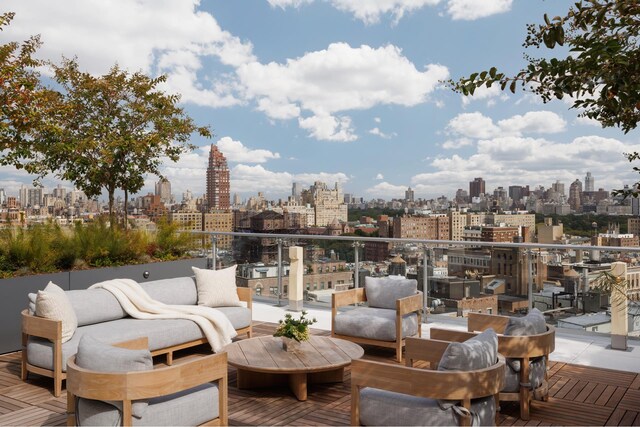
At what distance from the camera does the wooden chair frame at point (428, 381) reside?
2879 mm

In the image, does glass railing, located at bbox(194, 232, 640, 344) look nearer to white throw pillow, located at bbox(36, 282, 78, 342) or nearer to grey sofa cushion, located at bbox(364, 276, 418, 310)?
grey sofa cushion, located at bbox(364, 276, 418, 310)

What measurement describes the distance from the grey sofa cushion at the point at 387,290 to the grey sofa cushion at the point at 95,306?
8.42 ft

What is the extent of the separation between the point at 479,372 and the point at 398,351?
2.52 meters

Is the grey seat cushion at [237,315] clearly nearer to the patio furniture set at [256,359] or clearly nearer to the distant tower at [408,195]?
the patio furniture set at [256,359]

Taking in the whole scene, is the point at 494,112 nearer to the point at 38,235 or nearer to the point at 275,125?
the point at 275,125

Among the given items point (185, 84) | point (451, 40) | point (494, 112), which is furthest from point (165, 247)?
point (494, 112)

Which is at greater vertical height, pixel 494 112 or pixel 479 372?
pixel 494 112

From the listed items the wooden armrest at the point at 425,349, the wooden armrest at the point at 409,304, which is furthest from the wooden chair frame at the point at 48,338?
the wooden armrest at the point at 409,304

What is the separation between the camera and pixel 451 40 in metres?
34.6

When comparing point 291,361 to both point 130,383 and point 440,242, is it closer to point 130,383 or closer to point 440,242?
point 130,383

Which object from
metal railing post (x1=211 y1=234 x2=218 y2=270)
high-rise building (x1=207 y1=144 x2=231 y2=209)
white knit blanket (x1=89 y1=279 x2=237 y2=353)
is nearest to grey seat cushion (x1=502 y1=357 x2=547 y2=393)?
white knit blanket (x1=89 y1=279 x2=237 y2=353)

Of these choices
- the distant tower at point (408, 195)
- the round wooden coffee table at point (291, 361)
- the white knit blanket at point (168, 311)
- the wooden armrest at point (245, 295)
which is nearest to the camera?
the round wooden coffee table at point (291, 361)

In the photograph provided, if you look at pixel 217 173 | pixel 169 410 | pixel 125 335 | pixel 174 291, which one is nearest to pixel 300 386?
pixel 169 410

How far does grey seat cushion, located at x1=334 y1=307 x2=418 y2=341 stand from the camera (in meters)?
5.47
